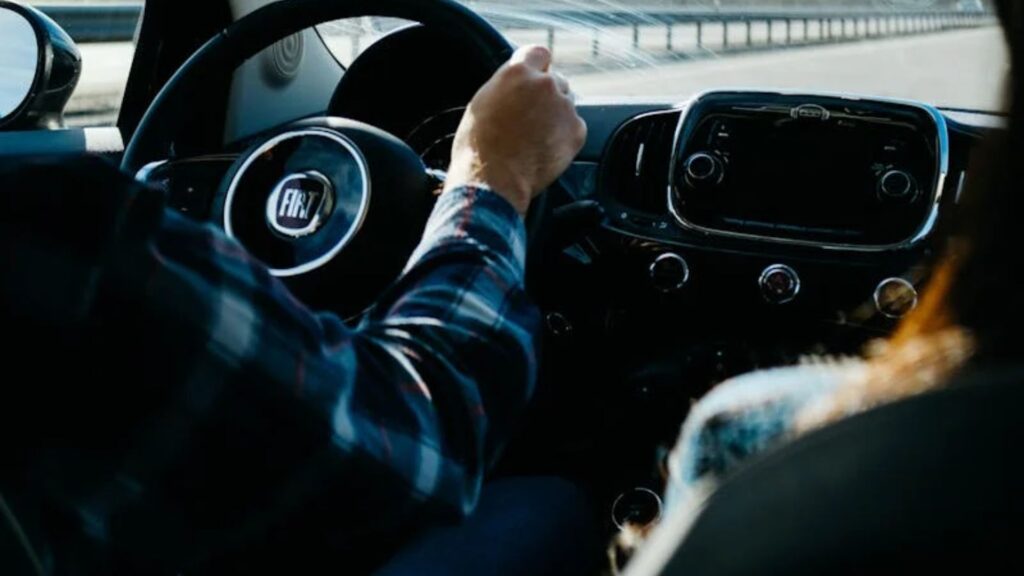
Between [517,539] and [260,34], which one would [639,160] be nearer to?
[260,34]

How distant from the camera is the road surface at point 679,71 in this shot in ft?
11.5

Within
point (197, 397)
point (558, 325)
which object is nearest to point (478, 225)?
point (197, 397)

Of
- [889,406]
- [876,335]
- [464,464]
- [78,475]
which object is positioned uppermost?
[889,406]

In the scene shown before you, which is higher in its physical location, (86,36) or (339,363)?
(339,363)

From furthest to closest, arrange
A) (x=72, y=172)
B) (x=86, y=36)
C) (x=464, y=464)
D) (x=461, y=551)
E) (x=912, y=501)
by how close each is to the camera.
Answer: (x=86, y=36) < (x=461, y=551) < (x=464, y=464) < (x=72, y=172) < (x=912, y=501)

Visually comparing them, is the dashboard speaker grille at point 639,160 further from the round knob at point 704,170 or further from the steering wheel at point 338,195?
the steering wheel at point 338,195

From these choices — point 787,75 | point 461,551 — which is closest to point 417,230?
point 461,551

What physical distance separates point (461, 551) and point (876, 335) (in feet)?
3.98

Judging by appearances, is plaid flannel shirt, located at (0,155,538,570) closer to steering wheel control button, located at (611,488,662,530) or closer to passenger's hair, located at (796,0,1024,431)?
passenger's hair, located at (796,0,1024,431)

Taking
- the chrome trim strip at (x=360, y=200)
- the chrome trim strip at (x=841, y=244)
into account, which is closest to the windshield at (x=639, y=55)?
the chrome trim strip at (x=841, y=244)

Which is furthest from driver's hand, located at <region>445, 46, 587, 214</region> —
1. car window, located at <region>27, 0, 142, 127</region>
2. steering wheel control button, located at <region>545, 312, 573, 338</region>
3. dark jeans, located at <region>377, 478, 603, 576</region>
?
car window, located at <region>27, 0, 142, 127</region>

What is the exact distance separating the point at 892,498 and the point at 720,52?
5.15 metres

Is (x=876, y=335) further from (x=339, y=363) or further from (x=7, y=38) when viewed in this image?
(x=7, y=38)

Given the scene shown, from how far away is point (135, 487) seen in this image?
1.31 meters
